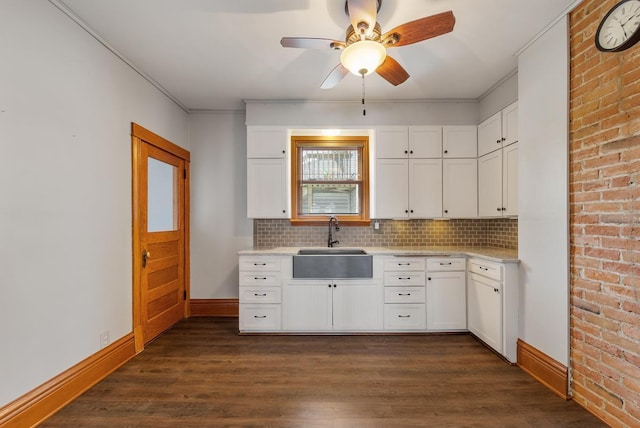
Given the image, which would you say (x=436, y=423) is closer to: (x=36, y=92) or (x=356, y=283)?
(x=356, y=283)

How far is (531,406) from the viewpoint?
1978 mm

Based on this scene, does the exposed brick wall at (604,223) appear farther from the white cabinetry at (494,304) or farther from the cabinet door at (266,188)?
the cabinet door at (266,188)

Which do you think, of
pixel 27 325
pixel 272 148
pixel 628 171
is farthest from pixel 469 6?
pixel 27 325

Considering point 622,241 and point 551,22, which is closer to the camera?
point 622,241

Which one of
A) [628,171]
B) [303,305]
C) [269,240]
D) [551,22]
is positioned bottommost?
[303,305]

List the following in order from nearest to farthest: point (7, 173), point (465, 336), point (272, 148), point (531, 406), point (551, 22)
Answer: point (7, 173) < point (531, 406) < point (551, 22) < point (465, 336) < point (272, 148)

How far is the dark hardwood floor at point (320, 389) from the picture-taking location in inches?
73.3

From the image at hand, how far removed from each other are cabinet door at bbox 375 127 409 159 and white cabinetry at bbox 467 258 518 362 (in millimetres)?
1430

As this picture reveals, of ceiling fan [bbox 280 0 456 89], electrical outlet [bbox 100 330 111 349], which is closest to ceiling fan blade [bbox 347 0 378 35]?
ceiling fan [bbox 280 0 456 89]

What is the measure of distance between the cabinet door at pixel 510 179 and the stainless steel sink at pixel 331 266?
144 cm

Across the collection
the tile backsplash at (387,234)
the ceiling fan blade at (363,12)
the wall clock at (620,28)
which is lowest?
the tile backsplash at (387,234)

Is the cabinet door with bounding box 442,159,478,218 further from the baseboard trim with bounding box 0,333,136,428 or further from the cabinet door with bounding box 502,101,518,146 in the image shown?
the baseboard trim with bounding box 0,333,136,428

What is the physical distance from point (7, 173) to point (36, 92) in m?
0.55

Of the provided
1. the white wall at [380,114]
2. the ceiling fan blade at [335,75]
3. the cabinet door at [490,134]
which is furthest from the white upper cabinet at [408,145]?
the ceiling fan blade at [335,75]
